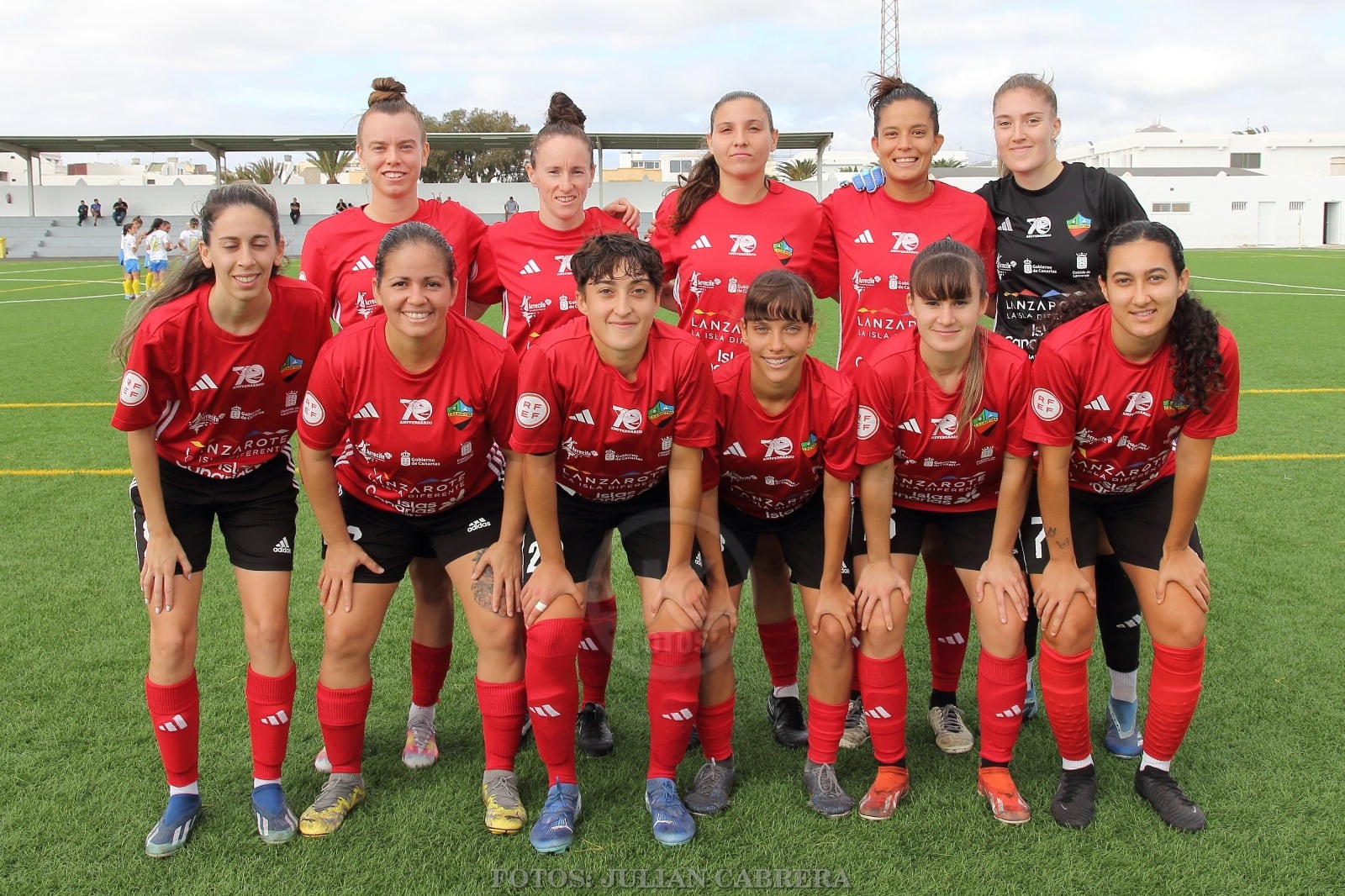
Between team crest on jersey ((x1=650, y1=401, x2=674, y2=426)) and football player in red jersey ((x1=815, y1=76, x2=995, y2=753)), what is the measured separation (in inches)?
29.8

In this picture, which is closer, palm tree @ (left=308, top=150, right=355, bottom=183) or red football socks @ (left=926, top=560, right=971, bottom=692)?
red football socks @ (left=926, top=560, right=971, bottom=692)

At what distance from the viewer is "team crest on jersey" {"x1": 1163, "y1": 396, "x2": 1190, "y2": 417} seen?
9.13 feet

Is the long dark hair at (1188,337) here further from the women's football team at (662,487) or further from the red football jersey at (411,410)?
the red football jersey at (411,410)

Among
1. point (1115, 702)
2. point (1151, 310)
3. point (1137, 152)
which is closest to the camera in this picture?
point (1151, 310)

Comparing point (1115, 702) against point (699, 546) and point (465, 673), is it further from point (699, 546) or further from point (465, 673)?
point (465, 673)

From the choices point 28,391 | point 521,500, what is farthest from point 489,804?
point 28,391

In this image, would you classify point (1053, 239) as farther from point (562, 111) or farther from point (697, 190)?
point (562, 111)

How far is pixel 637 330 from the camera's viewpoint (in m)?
2.76

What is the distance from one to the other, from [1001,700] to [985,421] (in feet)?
2.66

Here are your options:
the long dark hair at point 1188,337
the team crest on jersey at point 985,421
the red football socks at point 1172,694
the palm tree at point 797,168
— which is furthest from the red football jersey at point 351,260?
the palm tree at point 797,168

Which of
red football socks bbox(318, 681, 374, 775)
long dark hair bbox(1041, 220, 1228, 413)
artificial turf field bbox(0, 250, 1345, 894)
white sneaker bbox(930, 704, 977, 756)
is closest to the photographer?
artificial turf field bbox(0, 250, 1345, 894)

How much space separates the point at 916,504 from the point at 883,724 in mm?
659

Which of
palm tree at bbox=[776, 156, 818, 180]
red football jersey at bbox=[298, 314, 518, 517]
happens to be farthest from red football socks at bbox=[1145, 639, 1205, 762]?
palm tree at bbox=[776, 156, 818, 180]

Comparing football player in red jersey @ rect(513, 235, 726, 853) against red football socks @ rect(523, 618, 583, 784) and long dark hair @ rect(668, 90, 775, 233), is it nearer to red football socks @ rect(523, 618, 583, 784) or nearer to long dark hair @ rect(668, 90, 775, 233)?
red football socks @ rect(523, 618, 583, 784)
